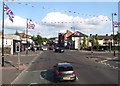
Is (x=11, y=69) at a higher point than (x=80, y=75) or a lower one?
lower

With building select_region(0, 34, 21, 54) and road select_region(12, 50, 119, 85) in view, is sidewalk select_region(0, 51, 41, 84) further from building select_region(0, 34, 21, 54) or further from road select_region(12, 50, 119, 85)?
building select_region(0, 34, 21, 54)

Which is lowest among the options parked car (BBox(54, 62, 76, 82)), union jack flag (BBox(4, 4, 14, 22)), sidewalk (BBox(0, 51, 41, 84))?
sidewalk (BBox(0, 51, 41, 84))

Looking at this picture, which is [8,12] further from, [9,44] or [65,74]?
[9,44]

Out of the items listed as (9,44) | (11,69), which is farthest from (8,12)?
(9,44)

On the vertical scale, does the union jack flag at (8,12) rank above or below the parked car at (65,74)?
above

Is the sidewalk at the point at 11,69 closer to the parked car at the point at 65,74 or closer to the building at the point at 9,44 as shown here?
the parked car at the point at 65,74

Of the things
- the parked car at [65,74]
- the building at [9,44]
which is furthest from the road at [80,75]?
the building at [9,44]

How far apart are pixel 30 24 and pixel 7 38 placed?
22230mm

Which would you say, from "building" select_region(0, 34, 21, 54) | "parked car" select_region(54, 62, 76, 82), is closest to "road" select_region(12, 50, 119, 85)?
"parked car" select_region(54, 62, 76, 82)

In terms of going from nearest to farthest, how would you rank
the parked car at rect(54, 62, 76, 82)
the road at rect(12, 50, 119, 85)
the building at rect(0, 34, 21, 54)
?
the parked car at rect(54, 62, 76, 82) < the road at rect(12, 50, 119, 85) < the building at rect(0, 34, 21, 54)

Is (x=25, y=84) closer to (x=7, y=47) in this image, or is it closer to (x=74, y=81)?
(x=74, y=81)

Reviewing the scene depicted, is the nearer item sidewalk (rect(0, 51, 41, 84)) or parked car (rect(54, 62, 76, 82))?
parked car (rect(54, 62, 76, 82))

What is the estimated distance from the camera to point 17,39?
82750mm

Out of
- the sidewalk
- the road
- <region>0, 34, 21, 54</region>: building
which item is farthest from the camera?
<region>0, 34, 21, 54</region>: building
